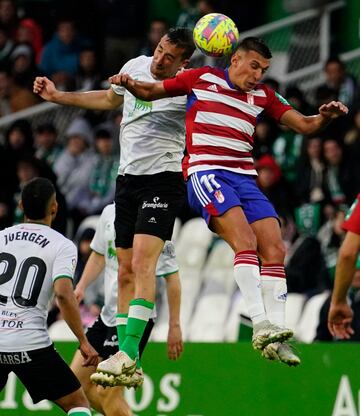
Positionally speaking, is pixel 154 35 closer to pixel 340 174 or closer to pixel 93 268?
pixel 340 174

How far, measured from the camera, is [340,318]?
11.2 m

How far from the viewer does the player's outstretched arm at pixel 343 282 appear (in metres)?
10.8

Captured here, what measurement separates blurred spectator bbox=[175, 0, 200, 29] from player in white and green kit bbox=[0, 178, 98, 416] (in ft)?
28.9

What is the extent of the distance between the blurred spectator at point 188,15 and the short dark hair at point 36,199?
8714mm

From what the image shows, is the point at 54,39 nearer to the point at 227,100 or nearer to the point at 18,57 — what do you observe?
the point at 18,57

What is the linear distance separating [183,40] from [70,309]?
2142 mm

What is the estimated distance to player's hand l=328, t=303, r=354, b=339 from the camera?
437 inches

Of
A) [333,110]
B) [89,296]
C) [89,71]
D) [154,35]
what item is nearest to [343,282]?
[333,110]

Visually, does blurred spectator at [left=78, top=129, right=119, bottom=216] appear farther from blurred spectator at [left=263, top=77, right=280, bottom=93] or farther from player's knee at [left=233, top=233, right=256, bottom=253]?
player's knee at [left=233, top=233, right=256, bottom=253]

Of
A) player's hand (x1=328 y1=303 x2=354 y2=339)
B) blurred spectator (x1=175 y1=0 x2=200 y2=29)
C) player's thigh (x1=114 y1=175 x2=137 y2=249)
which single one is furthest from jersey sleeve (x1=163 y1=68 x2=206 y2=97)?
blurred spectator (x1=175 y1=0 x2=200 y2=29)

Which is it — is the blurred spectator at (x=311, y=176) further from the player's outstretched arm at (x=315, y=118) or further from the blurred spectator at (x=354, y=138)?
the player's outstretched arm at (x=315, y=118)

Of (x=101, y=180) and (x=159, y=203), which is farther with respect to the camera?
(x=101, y=180)

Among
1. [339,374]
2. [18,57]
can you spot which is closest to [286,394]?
[339,374]

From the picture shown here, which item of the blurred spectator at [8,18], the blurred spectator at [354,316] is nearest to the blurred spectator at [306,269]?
the blurred spectator at [354,316]
